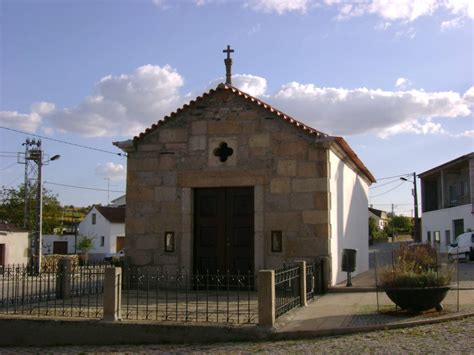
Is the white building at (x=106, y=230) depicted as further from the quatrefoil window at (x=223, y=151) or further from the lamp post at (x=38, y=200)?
the quatrefoil window at (x=223, y=151)

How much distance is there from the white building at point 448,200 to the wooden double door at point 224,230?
25056 millimetres

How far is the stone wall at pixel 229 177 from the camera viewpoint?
14.1 m

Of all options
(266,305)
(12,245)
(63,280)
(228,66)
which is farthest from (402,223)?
(266,305)

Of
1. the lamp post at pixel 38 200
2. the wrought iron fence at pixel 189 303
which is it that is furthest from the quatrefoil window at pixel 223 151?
the lamp post at pixel 38 200

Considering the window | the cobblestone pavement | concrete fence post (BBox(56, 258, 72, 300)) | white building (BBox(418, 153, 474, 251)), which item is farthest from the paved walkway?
the window

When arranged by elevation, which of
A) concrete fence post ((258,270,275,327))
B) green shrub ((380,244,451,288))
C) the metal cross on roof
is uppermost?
the metal cross on roof

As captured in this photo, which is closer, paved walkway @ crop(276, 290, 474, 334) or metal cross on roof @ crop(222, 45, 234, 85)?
paved walkway @ crop(276, 290, 474, 334)

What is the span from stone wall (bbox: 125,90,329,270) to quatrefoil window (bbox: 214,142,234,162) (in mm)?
108

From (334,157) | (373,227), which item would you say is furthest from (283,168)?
(373,227)

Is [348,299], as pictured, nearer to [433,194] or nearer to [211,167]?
[211,167]

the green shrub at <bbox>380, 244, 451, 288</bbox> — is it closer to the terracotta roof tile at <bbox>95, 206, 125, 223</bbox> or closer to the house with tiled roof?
the house with tiled roof

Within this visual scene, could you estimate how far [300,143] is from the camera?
1429 cm

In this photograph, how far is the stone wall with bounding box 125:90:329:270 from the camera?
14125mm

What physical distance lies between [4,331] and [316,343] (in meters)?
5.61
